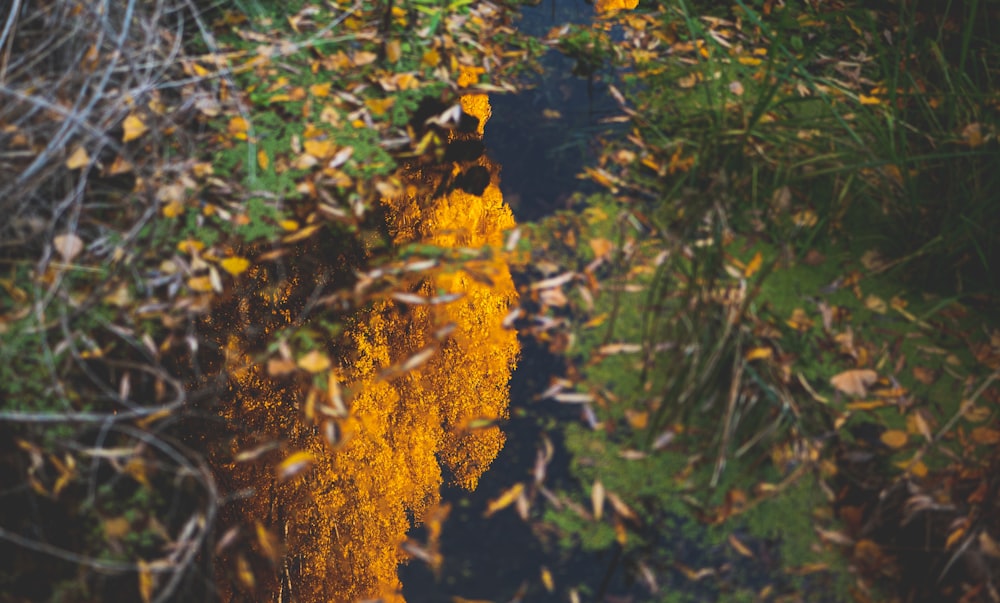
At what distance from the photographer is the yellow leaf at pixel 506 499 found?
2.18 meters

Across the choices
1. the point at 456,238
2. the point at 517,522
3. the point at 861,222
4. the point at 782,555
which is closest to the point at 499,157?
the point at 456,238

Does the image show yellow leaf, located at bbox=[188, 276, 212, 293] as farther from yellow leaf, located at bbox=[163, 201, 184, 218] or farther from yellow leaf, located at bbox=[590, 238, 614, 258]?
yellow leaf, located at bbox=[590, 238, 614, 258]

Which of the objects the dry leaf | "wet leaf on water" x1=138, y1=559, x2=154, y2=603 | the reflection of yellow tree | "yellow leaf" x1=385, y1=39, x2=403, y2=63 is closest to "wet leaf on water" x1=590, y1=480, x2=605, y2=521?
"wet leaf on water" x1=138, y1=559, x2=154, y2=603

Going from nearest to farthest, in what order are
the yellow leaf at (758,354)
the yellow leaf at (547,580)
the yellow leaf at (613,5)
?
the yellow leaf at (547,580) < the yellow leaf at (758,354) < the yellow leaf at (613,5)

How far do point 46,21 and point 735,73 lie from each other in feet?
8.39

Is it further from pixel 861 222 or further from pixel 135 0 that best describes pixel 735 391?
pixel 135 0

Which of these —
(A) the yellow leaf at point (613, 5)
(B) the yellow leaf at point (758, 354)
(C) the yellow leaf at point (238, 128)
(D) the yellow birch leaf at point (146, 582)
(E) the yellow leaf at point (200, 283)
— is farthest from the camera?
(A) the yellow leaf at point (613, 5)

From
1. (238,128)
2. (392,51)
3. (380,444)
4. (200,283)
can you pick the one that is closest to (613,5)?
(392,51)

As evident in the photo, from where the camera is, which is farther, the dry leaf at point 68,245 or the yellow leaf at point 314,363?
the dry leaf at point 68,245

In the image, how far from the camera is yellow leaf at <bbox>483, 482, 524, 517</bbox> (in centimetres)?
218

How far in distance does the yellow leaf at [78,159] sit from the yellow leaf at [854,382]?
2.50 meters

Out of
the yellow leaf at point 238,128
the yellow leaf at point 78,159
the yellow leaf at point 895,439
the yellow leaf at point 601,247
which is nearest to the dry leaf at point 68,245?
the yellow leaf at point 78,159

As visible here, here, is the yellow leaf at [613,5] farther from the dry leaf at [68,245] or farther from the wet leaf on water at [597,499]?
the dry leaf at [68,245]

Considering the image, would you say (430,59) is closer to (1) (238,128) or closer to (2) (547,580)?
(1) (238,128)
